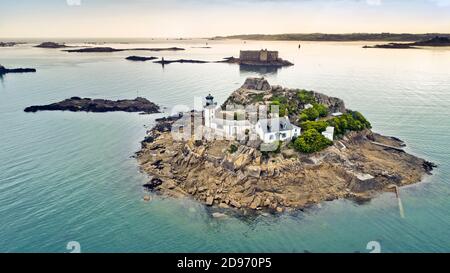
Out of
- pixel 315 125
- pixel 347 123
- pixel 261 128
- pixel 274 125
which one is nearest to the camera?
pixel 261 128

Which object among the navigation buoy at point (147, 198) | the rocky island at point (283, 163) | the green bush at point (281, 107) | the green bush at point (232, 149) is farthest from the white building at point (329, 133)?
the navigation buoy at point (147, 198)

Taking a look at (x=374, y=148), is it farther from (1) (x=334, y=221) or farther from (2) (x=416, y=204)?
(1) (x=334, y=221)

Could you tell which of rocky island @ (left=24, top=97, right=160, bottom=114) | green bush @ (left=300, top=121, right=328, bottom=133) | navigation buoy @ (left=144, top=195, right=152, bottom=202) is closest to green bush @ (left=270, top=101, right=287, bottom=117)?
green bush @ (left=300, top=121, right=328, bottom=133)

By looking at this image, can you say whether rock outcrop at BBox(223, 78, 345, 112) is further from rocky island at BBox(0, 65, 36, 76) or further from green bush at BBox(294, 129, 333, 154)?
rocky island at BBox(0, 65, 36, 76)

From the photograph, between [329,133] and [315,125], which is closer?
[329,133]

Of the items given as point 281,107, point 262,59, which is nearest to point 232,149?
point 281,107

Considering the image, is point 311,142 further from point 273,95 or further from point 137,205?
point 137,205

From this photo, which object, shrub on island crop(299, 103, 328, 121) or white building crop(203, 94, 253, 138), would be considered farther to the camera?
shrub on island crop(299, 103, 328, 121)

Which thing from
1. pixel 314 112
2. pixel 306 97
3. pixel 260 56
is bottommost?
pixel 314 112
